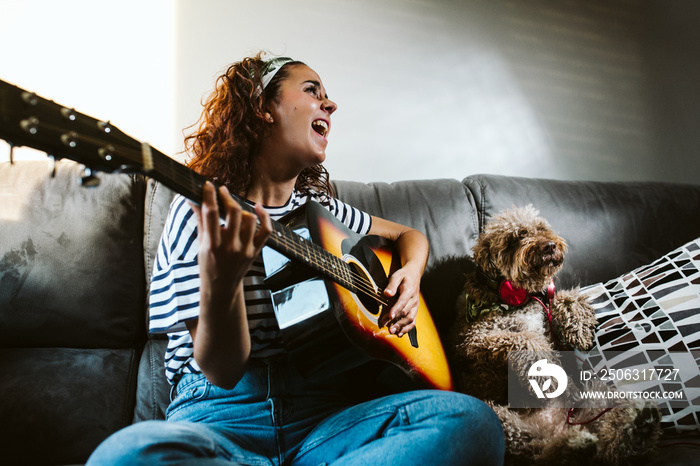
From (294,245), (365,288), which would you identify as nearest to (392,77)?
(365,288)

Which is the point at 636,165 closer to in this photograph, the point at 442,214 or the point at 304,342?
the point at 442,214

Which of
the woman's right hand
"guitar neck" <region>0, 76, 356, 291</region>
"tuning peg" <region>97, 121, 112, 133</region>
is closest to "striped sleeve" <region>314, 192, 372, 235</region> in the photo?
the woman's right hand

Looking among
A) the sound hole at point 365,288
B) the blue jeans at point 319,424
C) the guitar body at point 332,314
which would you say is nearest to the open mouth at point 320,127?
the guitar body at point 332,314

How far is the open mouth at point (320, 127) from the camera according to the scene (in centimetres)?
133

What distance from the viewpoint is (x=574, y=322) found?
138 cm

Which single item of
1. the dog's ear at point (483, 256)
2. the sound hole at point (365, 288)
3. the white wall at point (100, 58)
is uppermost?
the white wall at point (100, 58)

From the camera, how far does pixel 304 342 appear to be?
959 mm

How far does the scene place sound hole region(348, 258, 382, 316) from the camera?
1.11m

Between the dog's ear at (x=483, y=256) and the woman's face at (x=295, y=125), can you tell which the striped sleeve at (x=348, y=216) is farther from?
the dog's ear at (x=483, y=256)

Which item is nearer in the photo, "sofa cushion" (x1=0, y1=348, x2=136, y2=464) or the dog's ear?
"sofa cushion" (x1=0, y1=348, x2=136, y2=464)

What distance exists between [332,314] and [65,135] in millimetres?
579

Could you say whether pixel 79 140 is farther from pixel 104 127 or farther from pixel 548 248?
pixel 548 248

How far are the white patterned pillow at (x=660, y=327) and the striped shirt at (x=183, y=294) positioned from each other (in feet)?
3.14

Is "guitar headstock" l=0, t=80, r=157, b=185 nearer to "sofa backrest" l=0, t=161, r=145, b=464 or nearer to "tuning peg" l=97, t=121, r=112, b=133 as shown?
"tuning peg" l=97, t=121, r=112, b=133
